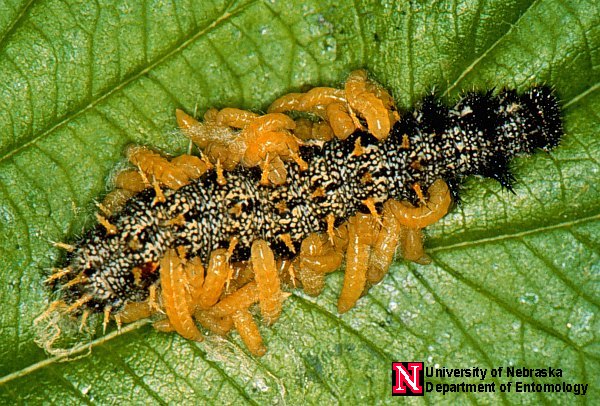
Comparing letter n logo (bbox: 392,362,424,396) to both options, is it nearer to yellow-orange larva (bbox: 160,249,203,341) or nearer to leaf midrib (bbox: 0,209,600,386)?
leaf midrib (bbox: 0,209,600,386)

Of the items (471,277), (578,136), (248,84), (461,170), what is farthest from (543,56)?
(248,84)

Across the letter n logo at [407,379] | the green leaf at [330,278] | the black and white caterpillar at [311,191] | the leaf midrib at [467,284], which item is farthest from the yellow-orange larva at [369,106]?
the letter n logo at [407,379]

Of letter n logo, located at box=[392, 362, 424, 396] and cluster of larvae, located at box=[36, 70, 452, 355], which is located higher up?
→ cluster of larvae, located at box=[36, 70, 452, 355]

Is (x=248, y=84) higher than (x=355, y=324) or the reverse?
higher

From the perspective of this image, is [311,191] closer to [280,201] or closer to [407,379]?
A: [280,201]

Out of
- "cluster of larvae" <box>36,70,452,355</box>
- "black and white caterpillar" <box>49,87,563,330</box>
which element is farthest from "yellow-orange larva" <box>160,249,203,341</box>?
"black and white caterpillar" <box>49,87,563,330</box>

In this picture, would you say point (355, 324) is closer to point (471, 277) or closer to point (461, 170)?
point (471, 277)
